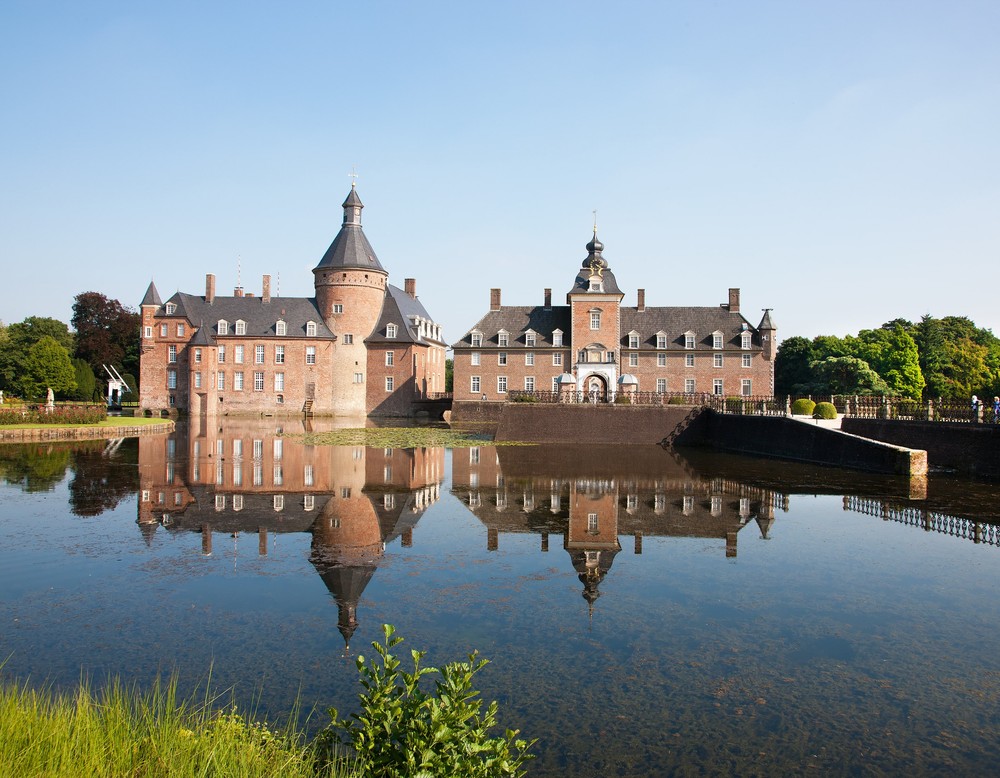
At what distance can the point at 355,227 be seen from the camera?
55719mm

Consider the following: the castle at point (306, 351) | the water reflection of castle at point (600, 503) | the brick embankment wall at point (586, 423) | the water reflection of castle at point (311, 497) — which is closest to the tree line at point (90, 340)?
the castle at point (306, 351)

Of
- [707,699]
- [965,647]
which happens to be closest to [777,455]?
[965,647]

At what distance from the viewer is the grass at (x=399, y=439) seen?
96.3 ft

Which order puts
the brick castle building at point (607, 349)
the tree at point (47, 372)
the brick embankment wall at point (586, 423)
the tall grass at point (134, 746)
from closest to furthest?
the tall grass at point (134, 746) → the brick embankment wall at point (586, 423) → the brick castle building at point (607, 349) → the tree at point (47, 372)

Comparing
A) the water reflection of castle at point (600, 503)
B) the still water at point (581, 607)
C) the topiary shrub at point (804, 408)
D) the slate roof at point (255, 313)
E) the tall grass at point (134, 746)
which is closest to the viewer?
the tall grass at point (134, 746)

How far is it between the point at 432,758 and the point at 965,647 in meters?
5.81

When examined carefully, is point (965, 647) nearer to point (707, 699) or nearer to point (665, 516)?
point (707, 699)

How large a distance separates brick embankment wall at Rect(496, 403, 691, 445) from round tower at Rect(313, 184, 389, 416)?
2396 centimetres

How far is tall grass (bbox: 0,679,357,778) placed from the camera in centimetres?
361

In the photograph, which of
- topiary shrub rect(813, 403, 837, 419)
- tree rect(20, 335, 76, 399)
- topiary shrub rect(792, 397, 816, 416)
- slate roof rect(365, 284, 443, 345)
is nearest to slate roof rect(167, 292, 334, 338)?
slate roof rect(365, 284, 443, 345)

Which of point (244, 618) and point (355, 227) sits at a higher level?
point (355, 227)

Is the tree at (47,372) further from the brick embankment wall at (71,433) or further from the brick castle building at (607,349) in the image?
the brick castle building at (607,349)

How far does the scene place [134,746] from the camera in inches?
152

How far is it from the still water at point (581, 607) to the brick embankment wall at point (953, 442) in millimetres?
4731
